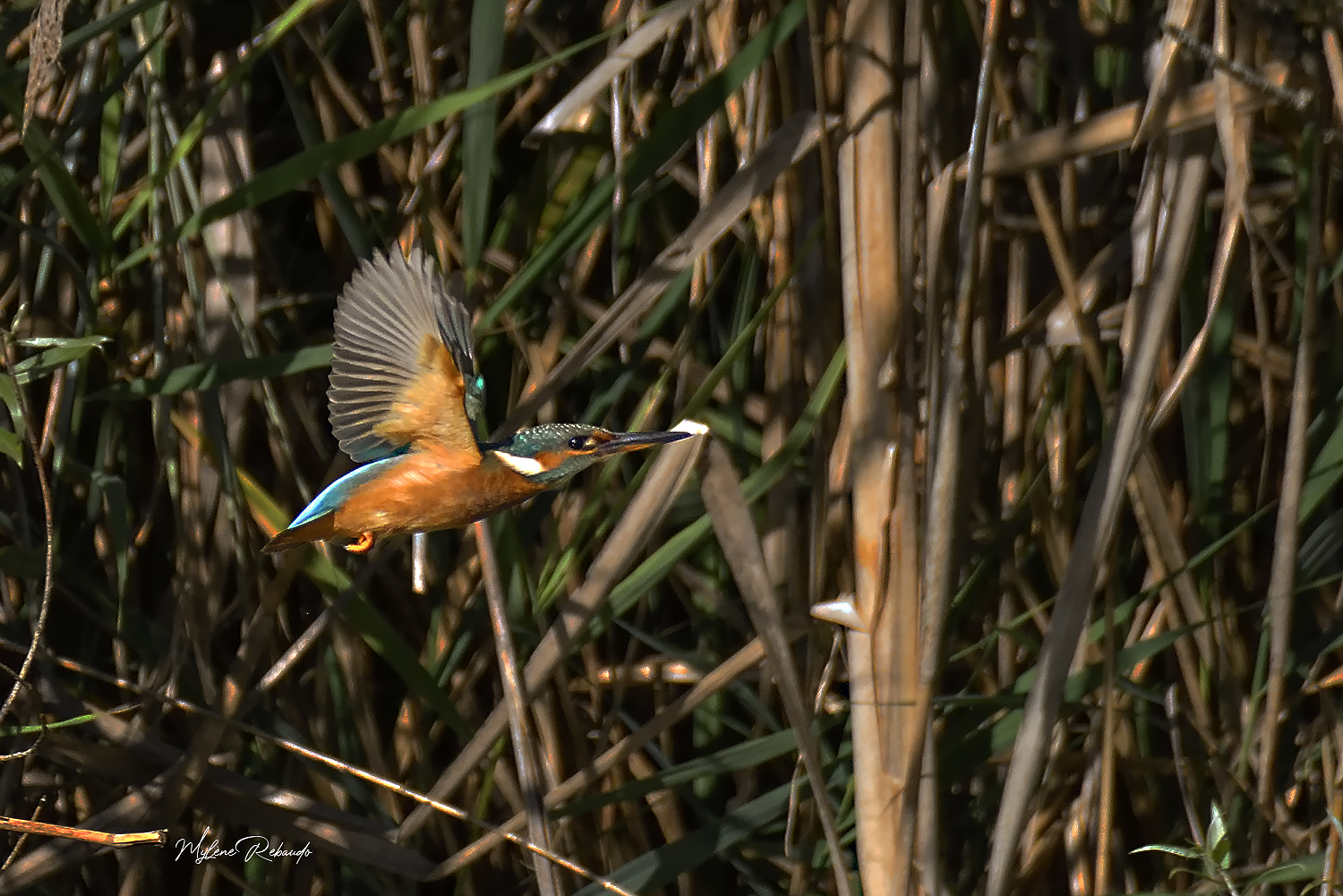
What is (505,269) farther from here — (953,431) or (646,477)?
(953,431)

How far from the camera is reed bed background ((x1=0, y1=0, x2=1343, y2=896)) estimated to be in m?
0.89

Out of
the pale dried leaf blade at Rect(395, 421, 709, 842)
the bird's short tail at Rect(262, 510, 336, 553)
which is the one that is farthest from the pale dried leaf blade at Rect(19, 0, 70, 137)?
the pale dried leaf blade at Rect(395, 421, 709, 842)

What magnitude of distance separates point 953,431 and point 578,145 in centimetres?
40

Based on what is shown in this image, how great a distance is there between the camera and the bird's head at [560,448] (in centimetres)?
66

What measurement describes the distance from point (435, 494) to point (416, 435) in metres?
0.04

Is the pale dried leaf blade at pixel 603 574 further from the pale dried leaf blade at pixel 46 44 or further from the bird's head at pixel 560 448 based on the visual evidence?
the pale dried leaf blade at pixel 46 44

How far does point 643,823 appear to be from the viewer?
1.21m

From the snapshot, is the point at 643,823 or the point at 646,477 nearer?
the point at 646,477

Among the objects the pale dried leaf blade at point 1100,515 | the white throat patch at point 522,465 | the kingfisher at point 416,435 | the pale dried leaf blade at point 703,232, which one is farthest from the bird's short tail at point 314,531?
the pale dried leaf blade at point 1100,515

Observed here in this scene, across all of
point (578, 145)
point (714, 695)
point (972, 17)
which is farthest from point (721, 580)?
point (972, 17)

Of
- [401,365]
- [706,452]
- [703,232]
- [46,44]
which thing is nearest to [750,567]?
[706,452]
